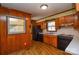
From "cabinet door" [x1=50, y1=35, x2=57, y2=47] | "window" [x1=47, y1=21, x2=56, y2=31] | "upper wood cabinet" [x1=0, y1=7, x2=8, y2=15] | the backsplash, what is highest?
"upper wood cabinet" [x1=0, y1=7, x2=8, y2=15]

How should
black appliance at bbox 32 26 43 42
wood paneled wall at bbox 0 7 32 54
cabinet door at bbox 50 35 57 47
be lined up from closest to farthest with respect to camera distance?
wood paneled wall at bbox 0 7 32 54, cabinet door at bbox 50 35 57 47, black appliance at bbox 32 26 43 42

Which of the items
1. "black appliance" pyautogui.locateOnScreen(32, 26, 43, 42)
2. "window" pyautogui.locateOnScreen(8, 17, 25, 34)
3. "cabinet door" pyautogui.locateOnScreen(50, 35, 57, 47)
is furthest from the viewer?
"black appliance" pyautogui.locateOnScreen(32, 26, 43, 42)

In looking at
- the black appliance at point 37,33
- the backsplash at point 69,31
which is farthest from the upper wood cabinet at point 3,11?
the black appliance at point 37,33

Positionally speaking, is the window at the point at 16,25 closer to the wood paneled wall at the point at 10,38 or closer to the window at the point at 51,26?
the wood paneled wall at the point at 10,38

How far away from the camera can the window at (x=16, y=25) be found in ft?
14.4

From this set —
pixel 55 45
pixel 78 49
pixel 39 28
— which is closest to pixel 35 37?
pixel 39 28

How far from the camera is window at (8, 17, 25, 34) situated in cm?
440

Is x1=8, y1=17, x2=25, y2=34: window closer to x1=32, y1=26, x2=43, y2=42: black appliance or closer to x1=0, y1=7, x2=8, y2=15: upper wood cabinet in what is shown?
x1=0, y1=7, x2=8, y2=15: upper wood cabinet

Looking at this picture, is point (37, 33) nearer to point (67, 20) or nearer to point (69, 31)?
point (69, 31)

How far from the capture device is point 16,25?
4.85 meters

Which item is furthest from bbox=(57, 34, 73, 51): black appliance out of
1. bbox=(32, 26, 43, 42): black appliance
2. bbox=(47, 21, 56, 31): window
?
bbox=(32, 26, 43, 42): black appliance

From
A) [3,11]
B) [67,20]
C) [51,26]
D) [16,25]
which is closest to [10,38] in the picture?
[16,25]

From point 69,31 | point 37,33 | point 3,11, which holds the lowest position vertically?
point 37,33
